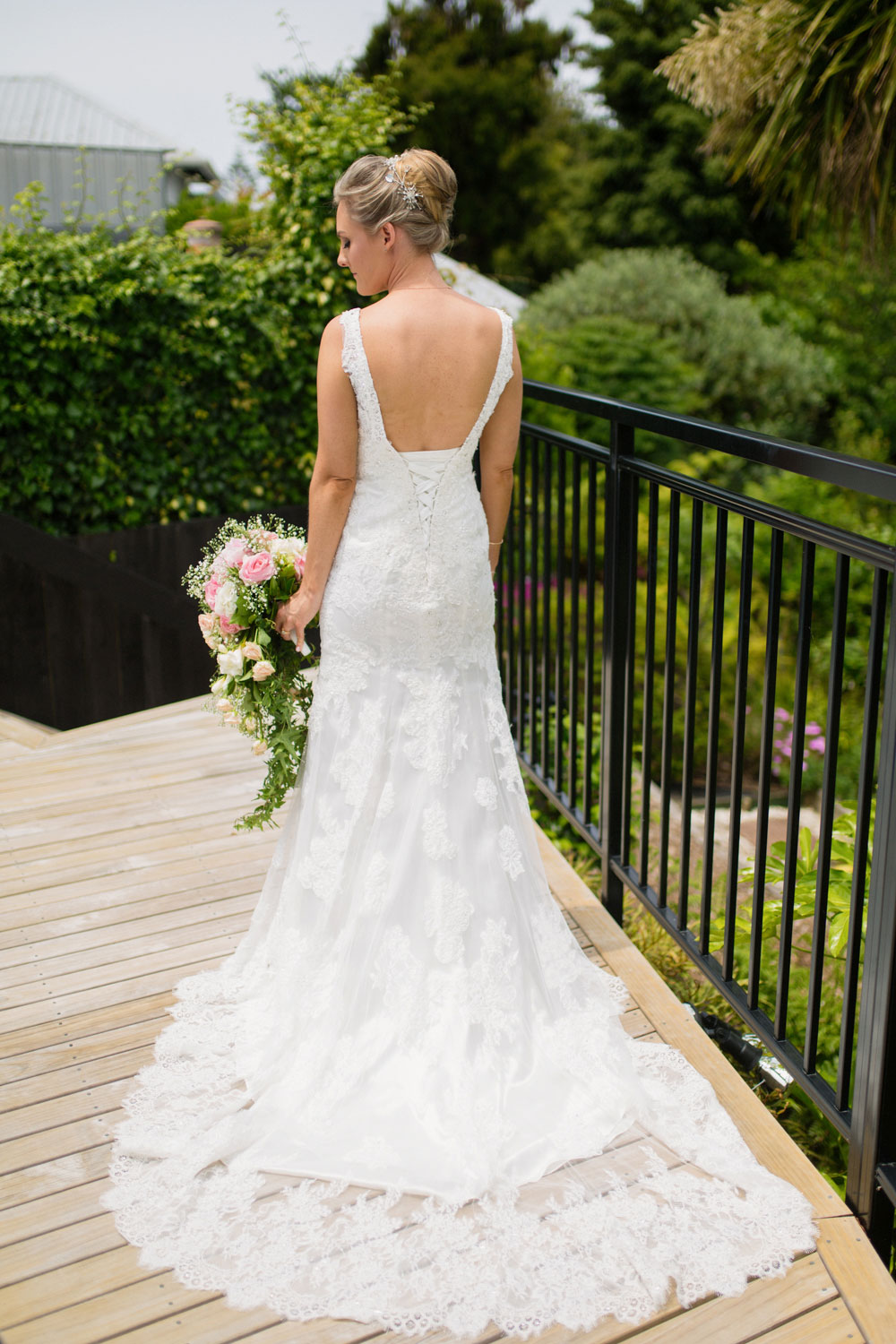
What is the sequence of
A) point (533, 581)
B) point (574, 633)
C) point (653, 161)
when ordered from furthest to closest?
point (653, 161), point (533, 581), point (574, 633)

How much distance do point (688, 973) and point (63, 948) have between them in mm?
1786

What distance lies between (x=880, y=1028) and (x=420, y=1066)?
2.60 ft

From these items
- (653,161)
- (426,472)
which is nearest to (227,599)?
(426,472)

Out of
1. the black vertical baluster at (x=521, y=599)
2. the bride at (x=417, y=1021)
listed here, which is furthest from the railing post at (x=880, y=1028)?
the black vertical baluster at (x=521, y=599)

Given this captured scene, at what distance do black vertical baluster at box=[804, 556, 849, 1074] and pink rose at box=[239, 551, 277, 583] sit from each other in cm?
104

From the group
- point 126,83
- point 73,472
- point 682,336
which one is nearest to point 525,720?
point 73,472

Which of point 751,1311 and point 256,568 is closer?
point 751,1311

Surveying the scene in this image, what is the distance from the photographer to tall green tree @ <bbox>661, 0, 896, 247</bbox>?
5508mm

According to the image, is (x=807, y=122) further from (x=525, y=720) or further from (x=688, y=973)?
(x=688, y=973)

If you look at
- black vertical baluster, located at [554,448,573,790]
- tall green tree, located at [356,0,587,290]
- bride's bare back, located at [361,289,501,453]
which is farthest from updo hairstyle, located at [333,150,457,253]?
tall green tree, located at [356,0,587,290]

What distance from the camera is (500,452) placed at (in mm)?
2111

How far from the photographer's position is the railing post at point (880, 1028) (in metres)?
1.50

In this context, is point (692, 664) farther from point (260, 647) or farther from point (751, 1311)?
point (751, 1311)

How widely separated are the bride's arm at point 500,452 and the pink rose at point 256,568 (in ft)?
1.52
